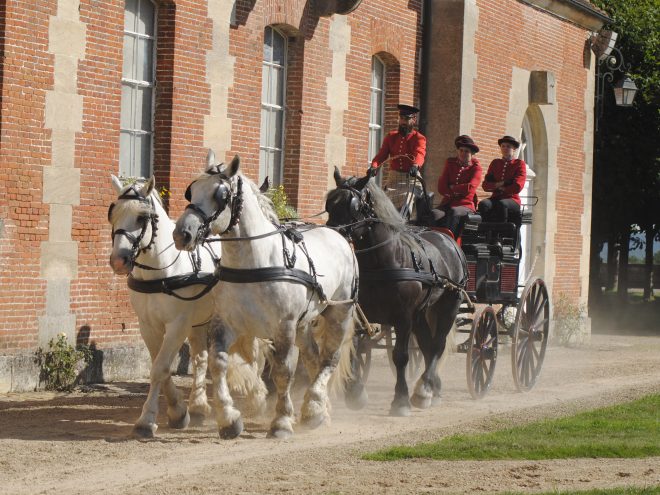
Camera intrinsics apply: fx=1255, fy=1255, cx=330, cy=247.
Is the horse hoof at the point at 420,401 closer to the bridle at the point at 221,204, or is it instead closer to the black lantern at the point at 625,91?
the bridle at the point at 221,204

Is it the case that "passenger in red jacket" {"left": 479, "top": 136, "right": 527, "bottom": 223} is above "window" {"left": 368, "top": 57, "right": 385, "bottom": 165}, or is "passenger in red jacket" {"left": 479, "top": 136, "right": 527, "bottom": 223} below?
below

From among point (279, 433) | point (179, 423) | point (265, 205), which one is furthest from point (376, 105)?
point (279, 433)

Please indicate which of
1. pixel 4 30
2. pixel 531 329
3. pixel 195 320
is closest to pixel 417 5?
pixel 531 329

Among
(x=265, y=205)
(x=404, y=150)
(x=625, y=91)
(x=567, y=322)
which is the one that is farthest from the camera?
(x=625, y=91)

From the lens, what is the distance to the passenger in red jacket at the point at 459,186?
13477 mm

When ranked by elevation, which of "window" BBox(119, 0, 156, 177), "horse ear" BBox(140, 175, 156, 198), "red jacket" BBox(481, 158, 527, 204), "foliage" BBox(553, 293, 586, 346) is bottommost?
"foliage" BBox(553, 293, 586, 346)

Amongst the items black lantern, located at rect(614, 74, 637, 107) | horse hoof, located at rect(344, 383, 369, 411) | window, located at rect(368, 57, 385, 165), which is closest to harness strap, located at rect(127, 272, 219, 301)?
horse hoof, located at rect(344, 383, 369, 411)

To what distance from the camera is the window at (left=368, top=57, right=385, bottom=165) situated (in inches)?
745

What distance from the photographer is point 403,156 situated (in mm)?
13227

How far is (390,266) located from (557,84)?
12895 mm

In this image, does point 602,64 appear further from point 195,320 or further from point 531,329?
point 195,320

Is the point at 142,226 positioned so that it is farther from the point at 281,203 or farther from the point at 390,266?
the point at 281,203

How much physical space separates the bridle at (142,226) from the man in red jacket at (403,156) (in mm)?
3617

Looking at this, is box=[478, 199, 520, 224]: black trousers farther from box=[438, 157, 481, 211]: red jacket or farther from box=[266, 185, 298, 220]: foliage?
box=[266, 185, 298, 220]: foliage
